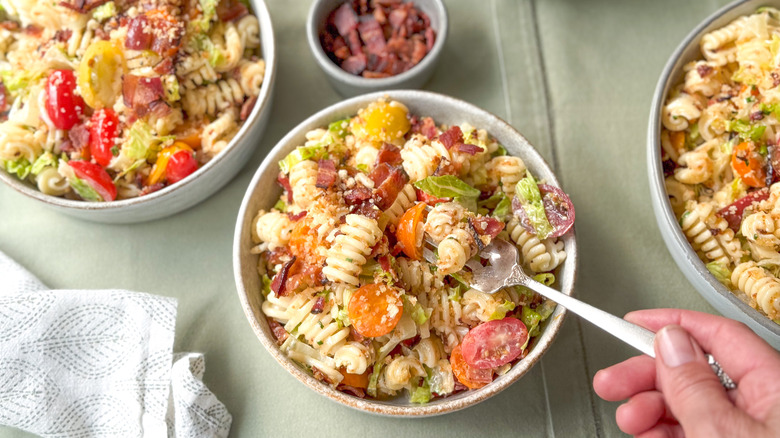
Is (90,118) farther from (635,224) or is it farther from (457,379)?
(635,224)

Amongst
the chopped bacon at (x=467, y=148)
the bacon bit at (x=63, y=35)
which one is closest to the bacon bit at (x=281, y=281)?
the chopped bacon at (x=467, y=148)

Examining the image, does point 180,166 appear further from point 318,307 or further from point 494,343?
point 494,343

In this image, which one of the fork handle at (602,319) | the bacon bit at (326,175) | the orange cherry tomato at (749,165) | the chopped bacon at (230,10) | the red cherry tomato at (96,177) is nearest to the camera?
the fork handle at (602,319)

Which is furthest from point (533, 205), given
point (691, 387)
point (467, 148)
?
point (691, 387)

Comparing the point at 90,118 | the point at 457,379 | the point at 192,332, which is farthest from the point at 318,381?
the point at 90,118

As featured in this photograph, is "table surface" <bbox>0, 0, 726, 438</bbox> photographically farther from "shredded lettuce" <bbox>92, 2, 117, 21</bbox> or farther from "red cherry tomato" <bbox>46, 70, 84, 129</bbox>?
"shredded lettuce" <bbox>92, 2, 117, 21</bbox>

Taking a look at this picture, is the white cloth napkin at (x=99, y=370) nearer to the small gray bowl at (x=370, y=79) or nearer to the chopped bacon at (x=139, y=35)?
→ the chopped bacon at (x=139, y=35)
